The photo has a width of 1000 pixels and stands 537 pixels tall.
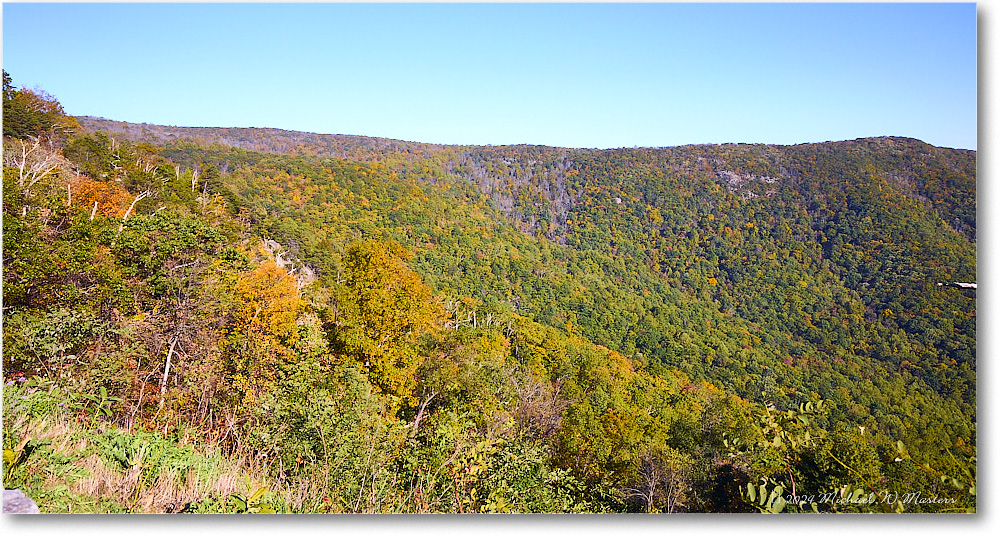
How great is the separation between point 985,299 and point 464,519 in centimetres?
456

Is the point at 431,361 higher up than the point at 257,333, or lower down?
lower down

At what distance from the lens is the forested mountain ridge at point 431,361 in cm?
389

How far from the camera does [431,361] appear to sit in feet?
35.5

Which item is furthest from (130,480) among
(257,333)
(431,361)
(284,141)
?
(284,141)

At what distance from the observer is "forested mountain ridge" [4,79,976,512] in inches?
153

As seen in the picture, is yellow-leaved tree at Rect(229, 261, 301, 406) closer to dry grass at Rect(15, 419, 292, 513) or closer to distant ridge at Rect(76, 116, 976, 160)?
dry grass at Rect(15, 419, 292, 513)

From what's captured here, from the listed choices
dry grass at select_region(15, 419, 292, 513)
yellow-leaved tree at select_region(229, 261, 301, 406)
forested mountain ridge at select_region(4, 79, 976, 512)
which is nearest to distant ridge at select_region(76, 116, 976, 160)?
forested mountain ridge at select_region(4, 79, 976, 512)

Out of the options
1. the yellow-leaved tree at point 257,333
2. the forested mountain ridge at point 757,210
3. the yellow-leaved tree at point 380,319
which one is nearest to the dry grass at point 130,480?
the yellow-leaved tree at point 257,333

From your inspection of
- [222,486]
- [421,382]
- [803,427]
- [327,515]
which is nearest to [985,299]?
[803,427]

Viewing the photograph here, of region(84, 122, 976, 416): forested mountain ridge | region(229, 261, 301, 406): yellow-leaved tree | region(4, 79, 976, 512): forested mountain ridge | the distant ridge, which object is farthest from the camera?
the distant ridge

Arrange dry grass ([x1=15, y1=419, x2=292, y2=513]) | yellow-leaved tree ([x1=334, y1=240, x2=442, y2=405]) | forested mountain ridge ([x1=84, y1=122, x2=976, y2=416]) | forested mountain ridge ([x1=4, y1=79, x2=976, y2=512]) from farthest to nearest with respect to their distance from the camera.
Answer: yellow-leaved tree ([x1=334, y1=240, x2=442, y2=405]) → forested mountain ridge ([x1=84, y1=122, x2=976, y2=416]) → forested mountain ridge ([x1=4, y1=79, x2=976, y2=512]) → dry grass ([x1=15, y1=419, x2=292, y2=513])

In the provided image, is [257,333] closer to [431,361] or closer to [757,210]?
[431,361]

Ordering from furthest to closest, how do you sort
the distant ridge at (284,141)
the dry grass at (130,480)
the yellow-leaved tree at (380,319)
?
the distant ridge at (284,141) < the yellow-leaved tree at (380,319) < the dry grass at (130,480)

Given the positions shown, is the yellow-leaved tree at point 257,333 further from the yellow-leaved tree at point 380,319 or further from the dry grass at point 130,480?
the dry grass at point 130,480
